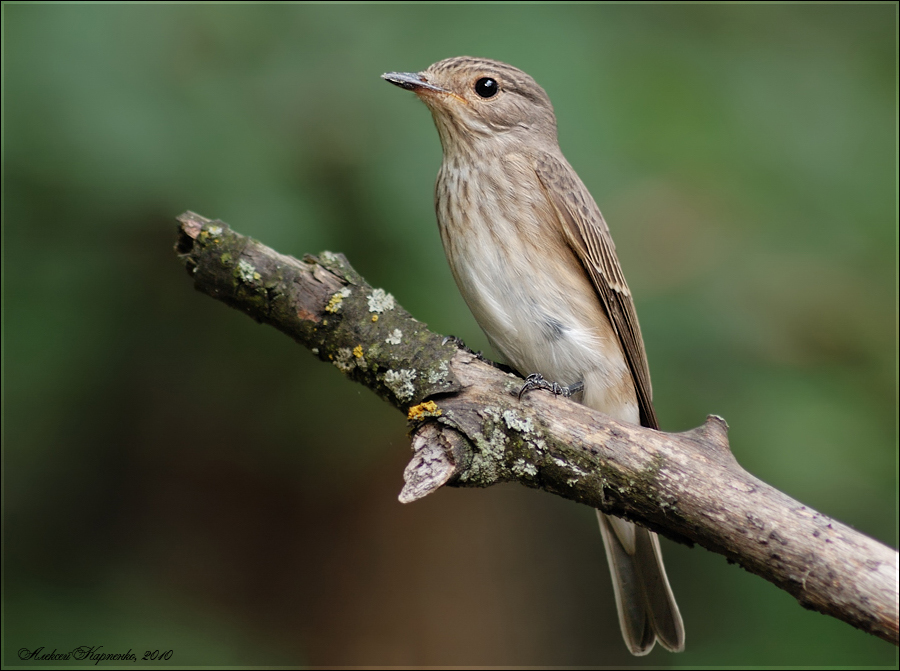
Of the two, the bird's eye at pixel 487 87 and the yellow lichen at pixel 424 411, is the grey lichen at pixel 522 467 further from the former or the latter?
the bird's eye at pixel 487 87

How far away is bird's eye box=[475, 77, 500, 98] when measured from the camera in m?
3.73

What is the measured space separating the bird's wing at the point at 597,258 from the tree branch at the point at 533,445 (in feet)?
2.62

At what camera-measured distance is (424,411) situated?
2.68 meters

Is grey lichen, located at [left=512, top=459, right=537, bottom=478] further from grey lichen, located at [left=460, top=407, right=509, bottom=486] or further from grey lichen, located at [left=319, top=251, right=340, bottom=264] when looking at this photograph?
grey lichen, located at [left=319, top=251, right=340, bottom=264]

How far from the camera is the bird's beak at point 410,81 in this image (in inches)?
134

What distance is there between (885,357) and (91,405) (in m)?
3.74

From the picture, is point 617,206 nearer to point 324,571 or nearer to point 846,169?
point 846,169

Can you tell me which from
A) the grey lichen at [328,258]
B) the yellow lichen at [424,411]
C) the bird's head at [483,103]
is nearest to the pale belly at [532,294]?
the bird's head at [483,103]

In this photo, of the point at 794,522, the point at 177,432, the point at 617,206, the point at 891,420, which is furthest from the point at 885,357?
the point at 177,432

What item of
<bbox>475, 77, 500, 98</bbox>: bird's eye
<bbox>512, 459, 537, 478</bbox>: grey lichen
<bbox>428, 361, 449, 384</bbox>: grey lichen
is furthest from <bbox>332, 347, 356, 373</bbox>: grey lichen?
<bbox>475, 77, 500, 98</bbox>: bird's eye

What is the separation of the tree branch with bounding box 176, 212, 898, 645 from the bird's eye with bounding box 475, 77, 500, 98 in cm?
119

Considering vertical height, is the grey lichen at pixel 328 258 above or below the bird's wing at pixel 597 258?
below

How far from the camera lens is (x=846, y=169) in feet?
12.2

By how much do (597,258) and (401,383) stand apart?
1.17 metres
